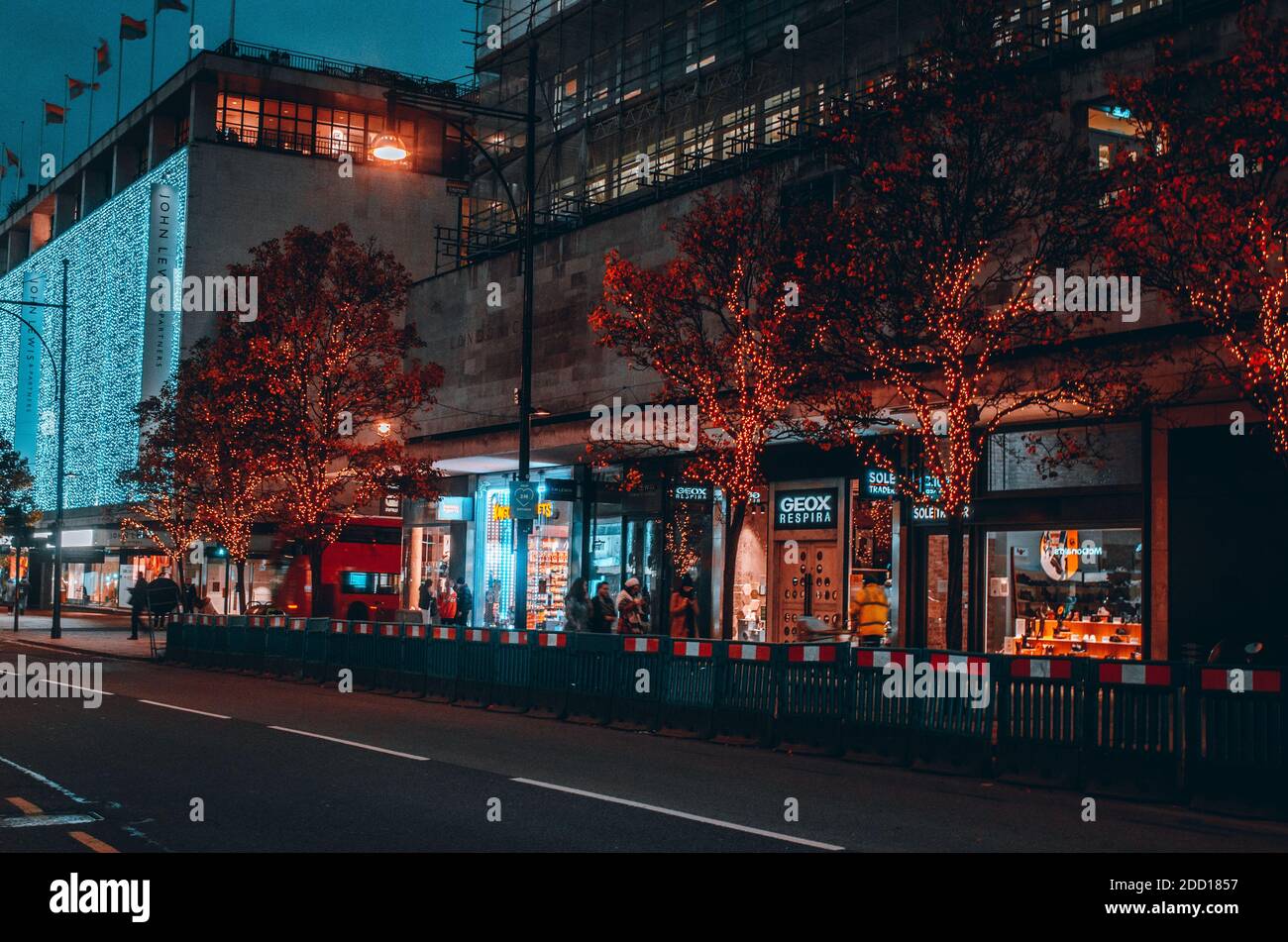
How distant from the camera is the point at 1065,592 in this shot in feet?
71.8

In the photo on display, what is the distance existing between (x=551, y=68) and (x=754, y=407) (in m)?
21.6

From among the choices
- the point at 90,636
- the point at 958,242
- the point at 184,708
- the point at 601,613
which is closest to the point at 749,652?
the point at 958,242

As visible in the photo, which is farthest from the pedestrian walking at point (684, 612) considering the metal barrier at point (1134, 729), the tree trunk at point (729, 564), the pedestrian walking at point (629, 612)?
the metal barrier at point (1134, 729)

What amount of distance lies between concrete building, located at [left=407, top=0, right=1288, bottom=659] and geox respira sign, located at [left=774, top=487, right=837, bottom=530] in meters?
0.15

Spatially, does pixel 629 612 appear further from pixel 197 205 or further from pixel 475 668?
pixel 197 205

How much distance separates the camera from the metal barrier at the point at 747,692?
16078 mm

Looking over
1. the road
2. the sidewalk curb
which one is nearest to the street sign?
the road

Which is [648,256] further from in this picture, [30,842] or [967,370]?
[30,842]

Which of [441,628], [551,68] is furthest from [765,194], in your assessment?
[551,68]

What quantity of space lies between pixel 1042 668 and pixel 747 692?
4080 millimetres

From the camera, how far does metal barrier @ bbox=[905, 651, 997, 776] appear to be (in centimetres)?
1377
